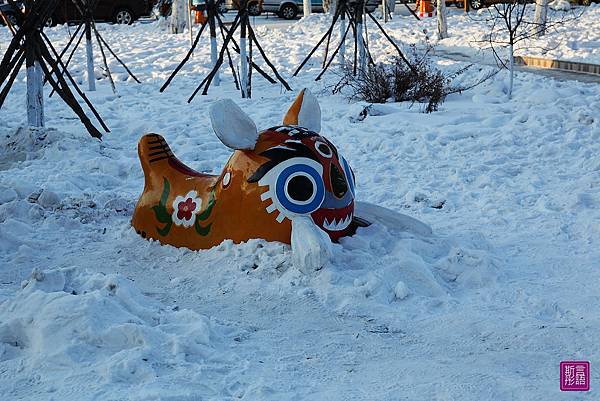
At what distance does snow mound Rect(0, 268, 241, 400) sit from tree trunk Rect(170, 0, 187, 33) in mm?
16410

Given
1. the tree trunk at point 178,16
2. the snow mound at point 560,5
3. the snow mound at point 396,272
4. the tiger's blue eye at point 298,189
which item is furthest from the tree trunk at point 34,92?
the snow mound at point 560,5

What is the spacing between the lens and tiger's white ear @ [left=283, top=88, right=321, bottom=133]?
4730 mm

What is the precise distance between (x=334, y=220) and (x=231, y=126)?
739mm

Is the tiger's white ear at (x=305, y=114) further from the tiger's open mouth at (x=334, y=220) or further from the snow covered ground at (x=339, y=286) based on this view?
the snow covered ground at (x=339, y=286)

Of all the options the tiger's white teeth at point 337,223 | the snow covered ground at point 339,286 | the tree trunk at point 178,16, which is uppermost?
the tree trunk at point 178,16

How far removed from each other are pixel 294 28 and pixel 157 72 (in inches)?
278

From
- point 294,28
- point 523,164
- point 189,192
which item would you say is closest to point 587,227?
point 523,164

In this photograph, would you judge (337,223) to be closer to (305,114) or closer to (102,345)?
(305,114)

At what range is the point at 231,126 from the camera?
428 cm

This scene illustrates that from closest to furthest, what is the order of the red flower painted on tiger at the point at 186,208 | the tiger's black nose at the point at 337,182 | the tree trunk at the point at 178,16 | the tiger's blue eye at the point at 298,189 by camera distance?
1. the tiger's blue eye at the point at 298,189
2. the tiger's black nose at the point at 337,182
3. the red flower painted on tiger at the point at 186,208
4. the tree trunk at the point at 178,16

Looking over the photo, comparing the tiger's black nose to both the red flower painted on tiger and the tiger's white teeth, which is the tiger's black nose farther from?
the red flower painted on tiger

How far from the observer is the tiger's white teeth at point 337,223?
4238mm

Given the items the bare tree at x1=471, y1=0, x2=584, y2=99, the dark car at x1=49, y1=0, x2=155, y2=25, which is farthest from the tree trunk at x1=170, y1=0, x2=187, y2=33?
the bare tree at x1=471, y1=0, x2=584, y2=99

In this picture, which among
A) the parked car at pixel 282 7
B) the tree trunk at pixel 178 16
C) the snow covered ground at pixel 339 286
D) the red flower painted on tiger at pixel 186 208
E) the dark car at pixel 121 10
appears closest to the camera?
the snow covered ground at pixel 339 286
